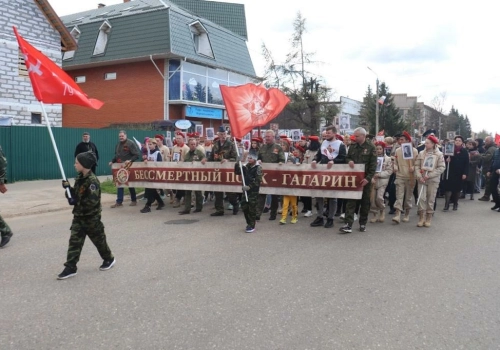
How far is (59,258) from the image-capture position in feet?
20.2

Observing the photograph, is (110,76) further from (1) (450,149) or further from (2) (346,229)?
(2) (346,229)

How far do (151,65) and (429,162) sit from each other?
77.7ft

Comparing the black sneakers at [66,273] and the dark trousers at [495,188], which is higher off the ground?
the dark trousers at [495,188]

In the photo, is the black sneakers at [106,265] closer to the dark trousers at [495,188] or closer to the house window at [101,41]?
the dark trousers at [495,188]

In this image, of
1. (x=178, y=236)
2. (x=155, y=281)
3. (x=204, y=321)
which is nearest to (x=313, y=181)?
(x=178, y=236)

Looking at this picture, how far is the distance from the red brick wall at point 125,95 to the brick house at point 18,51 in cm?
771

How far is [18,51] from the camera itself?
774 inches

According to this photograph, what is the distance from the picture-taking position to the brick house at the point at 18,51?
19.2m

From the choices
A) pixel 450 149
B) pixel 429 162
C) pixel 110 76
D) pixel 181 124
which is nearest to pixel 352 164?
pixel 429 162

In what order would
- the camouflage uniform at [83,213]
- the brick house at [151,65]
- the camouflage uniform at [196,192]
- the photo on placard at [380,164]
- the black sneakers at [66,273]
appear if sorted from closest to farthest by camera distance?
the black sneakers at [66,273]
the camouflage uniform at [83,213]
the photo on placard at [380,164]
the camouflage uniform at [196,192]
the brick house at [151,65]

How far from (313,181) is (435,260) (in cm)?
319

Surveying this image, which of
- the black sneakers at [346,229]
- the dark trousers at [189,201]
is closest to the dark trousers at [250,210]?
the black sneakers at [346,229]

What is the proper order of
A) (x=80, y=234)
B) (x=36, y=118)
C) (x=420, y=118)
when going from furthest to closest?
1. (x=420, y=118)
2. (x=36, y=118)
3. (x=80, y=234)

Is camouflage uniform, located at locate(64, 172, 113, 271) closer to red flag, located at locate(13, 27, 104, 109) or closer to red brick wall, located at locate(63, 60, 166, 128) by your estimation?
red flag, located at locate(13, 27, 104, 109)
